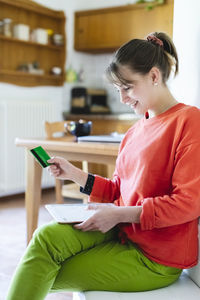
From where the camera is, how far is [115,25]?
4160mm

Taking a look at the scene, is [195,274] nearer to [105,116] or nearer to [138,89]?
[138,89]

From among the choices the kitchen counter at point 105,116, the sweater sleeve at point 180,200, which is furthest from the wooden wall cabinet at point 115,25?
the sweater sleeve at point 180,200

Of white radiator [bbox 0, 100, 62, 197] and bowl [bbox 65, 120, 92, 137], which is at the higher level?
bowl [bbox 65, 120, 92, 137]

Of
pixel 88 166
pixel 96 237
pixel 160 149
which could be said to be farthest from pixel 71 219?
pixel 88 166

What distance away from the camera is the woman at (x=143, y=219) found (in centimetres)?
101

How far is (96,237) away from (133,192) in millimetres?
169

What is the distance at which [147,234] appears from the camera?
1095mm

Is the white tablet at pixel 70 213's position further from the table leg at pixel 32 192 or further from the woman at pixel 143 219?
the table leg at pixel 32 192

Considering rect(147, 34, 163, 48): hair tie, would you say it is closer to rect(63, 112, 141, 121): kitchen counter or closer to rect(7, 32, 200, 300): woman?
rect(7, 32, 200, 300): woman

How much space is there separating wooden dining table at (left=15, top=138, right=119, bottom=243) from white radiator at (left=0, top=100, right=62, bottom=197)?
1.66 metres

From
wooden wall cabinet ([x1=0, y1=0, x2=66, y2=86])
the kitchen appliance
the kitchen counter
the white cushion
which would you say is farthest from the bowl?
the kitchen appliance

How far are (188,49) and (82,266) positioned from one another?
29.4 inches

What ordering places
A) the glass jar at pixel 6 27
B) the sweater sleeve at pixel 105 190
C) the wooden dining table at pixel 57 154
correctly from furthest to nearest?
1. the glass jar at pixel 6 27
2. the wooden dining table at pixel 57 154
3. the sweater sleeve at pixel 105 190

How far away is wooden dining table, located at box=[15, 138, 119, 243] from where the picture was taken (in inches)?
68.0
